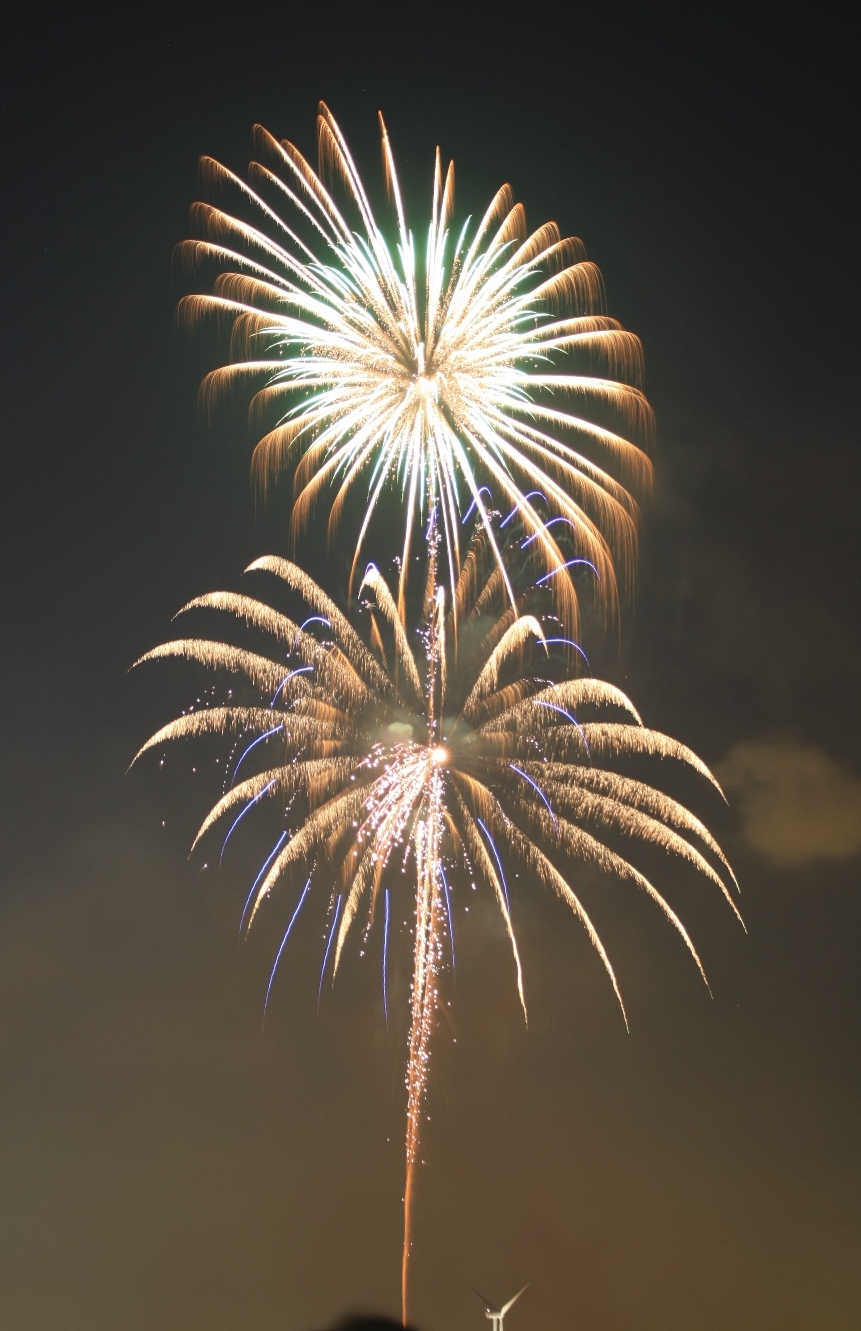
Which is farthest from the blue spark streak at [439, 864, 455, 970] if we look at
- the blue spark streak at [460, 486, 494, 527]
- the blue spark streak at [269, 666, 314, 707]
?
the blue spark streak at [460, 486, 494, 527]

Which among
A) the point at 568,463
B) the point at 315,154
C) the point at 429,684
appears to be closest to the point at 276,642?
the point at 429,684

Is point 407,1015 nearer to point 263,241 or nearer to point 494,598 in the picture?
point 494,598

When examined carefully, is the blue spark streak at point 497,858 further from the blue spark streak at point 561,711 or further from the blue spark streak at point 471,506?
the blue spark streak at point 471,506

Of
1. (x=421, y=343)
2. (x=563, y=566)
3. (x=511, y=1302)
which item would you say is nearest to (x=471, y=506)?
(x=563, y=566)

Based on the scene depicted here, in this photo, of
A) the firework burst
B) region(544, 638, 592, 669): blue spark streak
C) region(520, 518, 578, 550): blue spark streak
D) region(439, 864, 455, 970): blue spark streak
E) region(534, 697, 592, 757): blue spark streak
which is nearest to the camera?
the firework burst

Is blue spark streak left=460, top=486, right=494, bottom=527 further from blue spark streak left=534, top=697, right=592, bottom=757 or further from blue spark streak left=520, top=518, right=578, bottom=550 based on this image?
blue spark streak left=534, top=697, right=592, bottom=757

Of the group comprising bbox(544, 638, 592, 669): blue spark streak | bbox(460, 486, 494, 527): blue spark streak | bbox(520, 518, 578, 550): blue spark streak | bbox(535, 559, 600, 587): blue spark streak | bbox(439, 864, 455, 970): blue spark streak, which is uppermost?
bbox(460, 486, 494, 527): blue spark streak
